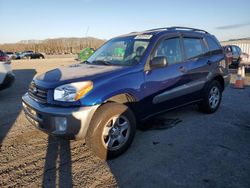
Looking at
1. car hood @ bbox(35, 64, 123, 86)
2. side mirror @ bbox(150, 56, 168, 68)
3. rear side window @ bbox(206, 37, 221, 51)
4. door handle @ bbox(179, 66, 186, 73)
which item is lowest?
car hood @ bbox(35, 64, 123, 86)

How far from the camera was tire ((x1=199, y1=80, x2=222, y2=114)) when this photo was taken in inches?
214

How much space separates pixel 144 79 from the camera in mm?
3943

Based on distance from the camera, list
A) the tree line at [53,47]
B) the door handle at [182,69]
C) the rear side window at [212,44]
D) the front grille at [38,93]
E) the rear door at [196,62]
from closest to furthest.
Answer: the front grille at [38,93], the door handle at [182,69], the rear door at [196,62], the rear side window at [212,44], the tree line at [53,47]

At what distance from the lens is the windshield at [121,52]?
418 cm

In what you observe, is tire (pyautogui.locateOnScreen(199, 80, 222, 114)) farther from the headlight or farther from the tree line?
the tree line

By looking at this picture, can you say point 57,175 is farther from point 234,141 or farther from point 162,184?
point 234,141

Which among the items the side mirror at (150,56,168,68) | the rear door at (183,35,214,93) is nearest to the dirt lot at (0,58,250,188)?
the rear door at (183,35,214,93)

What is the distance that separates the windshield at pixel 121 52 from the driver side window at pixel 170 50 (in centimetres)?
28

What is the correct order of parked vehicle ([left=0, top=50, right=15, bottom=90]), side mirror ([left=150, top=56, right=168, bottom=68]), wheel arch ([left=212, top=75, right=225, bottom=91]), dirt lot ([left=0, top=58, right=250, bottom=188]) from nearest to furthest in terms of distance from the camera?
1. dirt lot ([left=0, top=58, right=250, bottom=188])
2. side mirror ([left=150, top=56, right=168, bottom=68])
3. wheel arch ([left=212, top=75, right=225, bottom=91])
4. parked vehicle ([left=0, top=50, right=15, bottom=90])

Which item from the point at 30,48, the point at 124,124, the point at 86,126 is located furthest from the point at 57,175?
the point at 30,48

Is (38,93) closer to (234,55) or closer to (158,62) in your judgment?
(158,62)

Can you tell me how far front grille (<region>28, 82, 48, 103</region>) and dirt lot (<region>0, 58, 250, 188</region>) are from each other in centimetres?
87

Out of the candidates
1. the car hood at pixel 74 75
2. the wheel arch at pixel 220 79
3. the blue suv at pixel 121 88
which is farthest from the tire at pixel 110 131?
the wheel arch at pixel 220 79

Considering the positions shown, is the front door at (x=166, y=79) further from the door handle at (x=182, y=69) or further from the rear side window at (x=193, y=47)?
the rear side window at (x=193, y=47)
